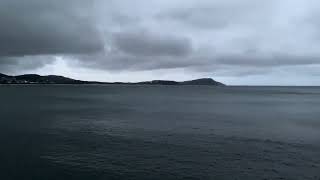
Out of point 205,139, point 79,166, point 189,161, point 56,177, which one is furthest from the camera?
point 205,139

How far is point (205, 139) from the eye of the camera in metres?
58.4

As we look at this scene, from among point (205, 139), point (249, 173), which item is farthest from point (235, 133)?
point (249, 173)

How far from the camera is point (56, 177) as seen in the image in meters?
35.6

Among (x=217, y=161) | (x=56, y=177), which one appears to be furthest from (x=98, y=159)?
(x=217, y=161)

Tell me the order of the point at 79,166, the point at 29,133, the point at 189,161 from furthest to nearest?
1. the point at 29,133
2. the point at 189,161
3. the point at 79,166

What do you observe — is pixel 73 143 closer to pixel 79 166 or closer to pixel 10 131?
pixel 79 166

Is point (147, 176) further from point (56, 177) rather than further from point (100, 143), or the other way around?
point (100, 143)

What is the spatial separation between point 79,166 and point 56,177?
4.31 m

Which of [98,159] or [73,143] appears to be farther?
[73,143]

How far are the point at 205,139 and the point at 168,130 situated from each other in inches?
498

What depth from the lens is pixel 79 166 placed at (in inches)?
1563

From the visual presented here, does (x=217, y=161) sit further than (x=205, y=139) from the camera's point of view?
No

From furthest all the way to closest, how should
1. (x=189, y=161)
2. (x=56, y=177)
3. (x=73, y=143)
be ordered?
(x=73, y=143), (x=189, y=161), (x=56, y=177)

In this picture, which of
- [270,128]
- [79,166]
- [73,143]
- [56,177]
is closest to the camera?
[56,177]
